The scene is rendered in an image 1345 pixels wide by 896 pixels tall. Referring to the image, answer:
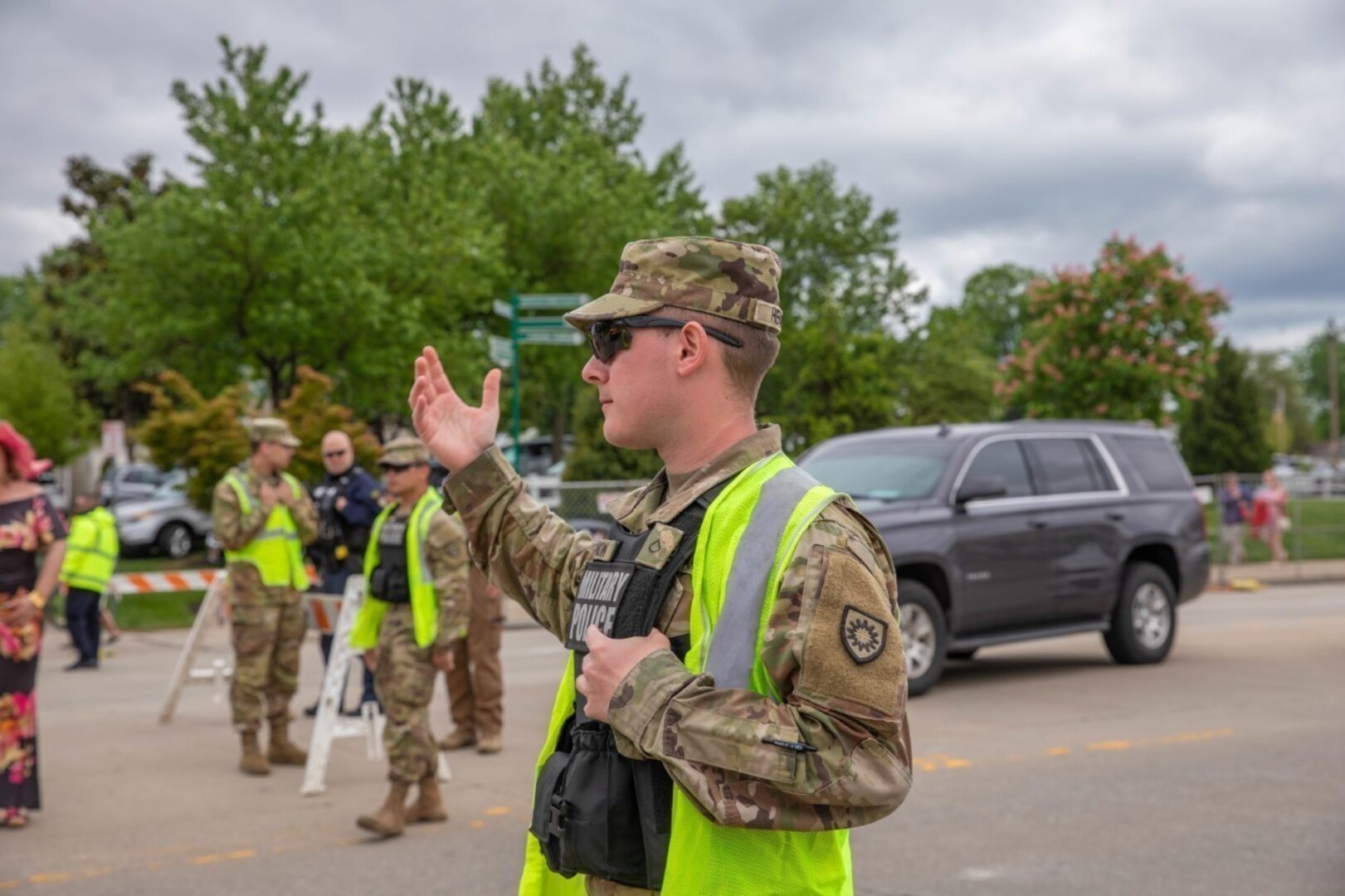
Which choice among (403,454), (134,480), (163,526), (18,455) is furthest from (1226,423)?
(18,455)

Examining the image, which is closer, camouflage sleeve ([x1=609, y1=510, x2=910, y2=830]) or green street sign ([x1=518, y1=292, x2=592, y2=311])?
camouflage sleeve ([x1=609, y1=510, x2=910, y2=830])

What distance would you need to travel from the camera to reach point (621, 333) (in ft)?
8.26

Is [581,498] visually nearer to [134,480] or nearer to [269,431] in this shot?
[269,431]

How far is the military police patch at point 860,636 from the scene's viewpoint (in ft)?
7.13

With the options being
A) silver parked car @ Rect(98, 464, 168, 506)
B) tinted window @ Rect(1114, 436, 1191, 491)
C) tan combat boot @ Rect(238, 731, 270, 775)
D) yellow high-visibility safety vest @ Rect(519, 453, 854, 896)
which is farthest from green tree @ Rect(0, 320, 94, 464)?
yellow high-visibility safety vest @ Rect(519, 453, 854, 896)

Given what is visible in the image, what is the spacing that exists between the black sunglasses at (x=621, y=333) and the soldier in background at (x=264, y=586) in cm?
663

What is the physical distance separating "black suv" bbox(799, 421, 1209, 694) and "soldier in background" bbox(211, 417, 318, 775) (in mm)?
4104

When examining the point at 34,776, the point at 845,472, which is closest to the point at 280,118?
the point at 845,472

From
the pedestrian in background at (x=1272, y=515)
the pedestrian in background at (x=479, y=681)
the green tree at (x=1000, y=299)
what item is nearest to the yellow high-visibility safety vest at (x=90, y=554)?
the pedestrian in background at (x=479, y=681)

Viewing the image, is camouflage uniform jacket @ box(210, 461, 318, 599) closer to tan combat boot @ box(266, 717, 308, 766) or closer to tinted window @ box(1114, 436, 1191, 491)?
tan combat boot @ box(266, 717, 308, 766)

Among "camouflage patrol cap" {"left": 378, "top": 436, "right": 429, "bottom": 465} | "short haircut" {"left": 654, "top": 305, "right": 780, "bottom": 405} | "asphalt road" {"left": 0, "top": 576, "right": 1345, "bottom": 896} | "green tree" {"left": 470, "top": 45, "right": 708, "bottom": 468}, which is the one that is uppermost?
"green tree" {"left": 470, "top": 45, "right": 708, "bottom": 468}

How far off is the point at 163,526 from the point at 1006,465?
1993cm

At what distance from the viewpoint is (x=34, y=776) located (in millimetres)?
7238

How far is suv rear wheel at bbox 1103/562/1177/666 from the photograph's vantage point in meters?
12.4
